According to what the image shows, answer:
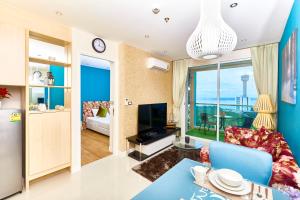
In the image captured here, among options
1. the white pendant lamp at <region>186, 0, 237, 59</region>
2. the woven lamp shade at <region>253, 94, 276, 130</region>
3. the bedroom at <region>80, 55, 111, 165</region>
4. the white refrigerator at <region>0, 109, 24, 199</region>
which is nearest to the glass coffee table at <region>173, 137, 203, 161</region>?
the woven lamp shade at <region>253, 94, 276, 130</region>

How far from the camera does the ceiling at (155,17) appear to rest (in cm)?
186

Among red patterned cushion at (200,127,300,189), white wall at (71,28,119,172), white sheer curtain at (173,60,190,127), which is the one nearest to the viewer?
red patterned cushion at (200,127,300,189)

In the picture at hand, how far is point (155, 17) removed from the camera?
7.18 ft

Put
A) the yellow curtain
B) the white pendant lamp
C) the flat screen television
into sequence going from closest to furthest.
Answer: the white pendant lamp < the yellow curtain < the flat screen television

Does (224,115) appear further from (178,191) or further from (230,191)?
(178,191)

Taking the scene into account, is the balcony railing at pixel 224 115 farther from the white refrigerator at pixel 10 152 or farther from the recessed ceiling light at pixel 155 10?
the white refrigerator at pixel 10 152

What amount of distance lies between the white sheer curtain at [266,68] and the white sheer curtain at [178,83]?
1.71m

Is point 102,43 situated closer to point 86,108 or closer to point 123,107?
point 123,107

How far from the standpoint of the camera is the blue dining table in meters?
0.87

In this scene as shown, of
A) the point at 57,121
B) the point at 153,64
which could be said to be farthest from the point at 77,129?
the point at 153,64

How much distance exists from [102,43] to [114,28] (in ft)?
1.76

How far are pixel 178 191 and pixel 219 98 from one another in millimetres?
3541

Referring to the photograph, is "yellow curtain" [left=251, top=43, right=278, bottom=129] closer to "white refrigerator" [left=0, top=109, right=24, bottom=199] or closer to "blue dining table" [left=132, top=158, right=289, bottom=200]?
"blue dining table" [left=132, top=158, right=289, bottom=200]

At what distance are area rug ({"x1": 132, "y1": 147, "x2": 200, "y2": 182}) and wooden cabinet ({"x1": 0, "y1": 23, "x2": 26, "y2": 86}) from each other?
2.26 meters
